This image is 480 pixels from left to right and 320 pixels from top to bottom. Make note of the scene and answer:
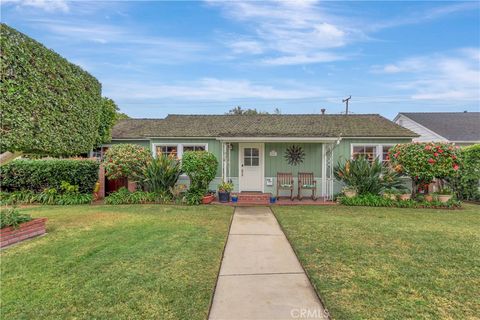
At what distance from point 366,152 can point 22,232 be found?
11592 millimetres

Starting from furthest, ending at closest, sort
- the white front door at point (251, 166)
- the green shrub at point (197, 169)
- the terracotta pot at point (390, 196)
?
the white front door at point (251, 166)
the terracotta pot at point (390, 196)
the green shrub at point (197, 169)

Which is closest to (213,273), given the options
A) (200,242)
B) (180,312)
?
(180,312)

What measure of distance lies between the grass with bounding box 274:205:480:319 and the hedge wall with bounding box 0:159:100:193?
8.03 m

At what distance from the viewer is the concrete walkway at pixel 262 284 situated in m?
2.61

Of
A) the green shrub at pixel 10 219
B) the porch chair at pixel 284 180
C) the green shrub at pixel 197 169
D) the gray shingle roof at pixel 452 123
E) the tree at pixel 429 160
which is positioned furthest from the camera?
the gray shingle roof at pixel 452 123

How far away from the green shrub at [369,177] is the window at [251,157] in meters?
3.57

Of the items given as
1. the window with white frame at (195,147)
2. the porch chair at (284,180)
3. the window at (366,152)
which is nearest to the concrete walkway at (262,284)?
the porch chair at (284,180)

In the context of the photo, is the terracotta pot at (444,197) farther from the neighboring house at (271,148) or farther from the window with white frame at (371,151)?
the neighboring house at (271,148)

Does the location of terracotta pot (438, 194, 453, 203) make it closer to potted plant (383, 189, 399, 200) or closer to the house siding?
potted plant (383, 189, 399, 200)

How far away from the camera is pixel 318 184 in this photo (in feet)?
35.4

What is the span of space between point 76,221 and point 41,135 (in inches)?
106

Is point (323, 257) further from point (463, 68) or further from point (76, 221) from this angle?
point (463, 68)

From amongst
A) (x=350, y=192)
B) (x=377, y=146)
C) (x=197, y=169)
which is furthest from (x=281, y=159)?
(x=377, y=146)

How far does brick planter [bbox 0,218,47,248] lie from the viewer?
457 cm
